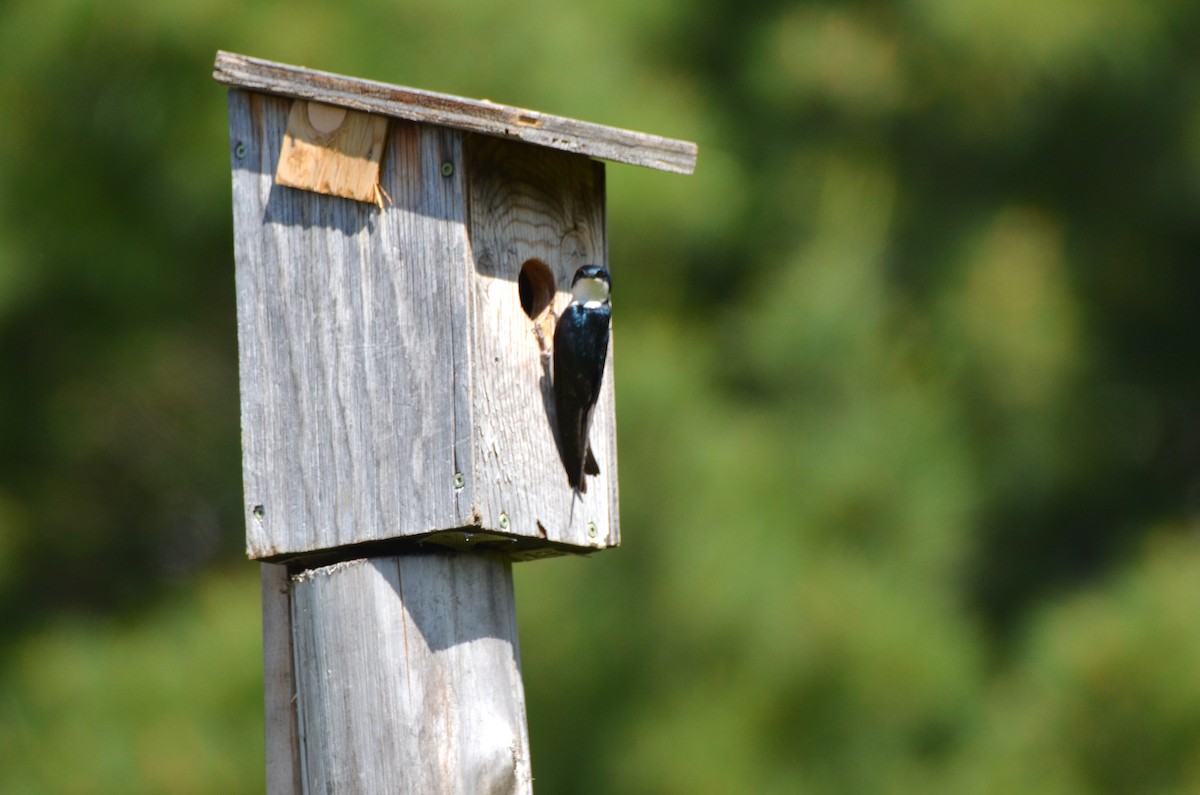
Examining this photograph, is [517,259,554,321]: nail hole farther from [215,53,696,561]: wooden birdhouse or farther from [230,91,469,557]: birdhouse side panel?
[230,91,469,557]: birdhouse side panel

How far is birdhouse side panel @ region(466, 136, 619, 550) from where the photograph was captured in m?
2.50

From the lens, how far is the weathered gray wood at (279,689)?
249cm

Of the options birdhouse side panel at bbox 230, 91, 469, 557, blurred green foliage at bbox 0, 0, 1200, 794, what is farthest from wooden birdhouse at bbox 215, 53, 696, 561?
blurred green foliage at bbox 0, 0, 1200, 794

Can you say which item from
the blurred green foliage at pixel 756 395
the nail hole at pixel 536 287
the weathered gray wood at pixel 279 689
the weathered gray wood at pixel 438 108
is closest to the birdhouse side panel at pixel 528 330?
the nail hole at pixel 536 287

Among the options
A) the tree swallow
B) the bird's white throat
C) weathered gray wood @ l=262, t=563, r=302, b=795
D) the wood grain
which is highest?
the wood grain

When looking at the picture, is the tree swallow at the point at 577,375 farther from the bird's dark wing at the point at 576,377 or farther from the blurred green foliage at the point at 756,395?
the blurred green foliage at the point at 756,395

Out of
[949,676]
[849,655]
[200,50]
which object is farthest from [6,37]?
[949,676]

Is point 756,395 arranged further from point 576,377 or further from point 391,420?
point 391,420

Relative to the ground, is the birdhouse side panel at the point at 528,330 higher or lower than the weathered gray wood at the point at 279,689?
higher

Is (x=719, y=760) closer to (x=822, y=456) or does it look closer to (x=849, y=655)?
(x=849, y=655)

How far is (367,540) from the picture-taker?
2482 mm

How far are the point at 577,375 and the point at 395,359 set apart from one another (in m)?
0.32

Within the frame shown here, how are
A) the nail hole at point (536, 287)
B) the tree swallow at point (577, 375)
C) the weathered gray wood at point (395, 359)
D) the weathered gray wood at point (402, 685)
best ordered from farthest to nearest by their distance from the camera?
1. the nail hole at point (536, 287)
2. the tree swallow at point (577, 375)
3. the weathered gray wood at point (395, 359)
4. the weathered gray wood at point (402, 685)

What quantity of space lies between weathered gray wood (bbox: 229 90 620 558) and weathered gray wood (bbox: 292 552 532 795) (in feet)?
0.35
